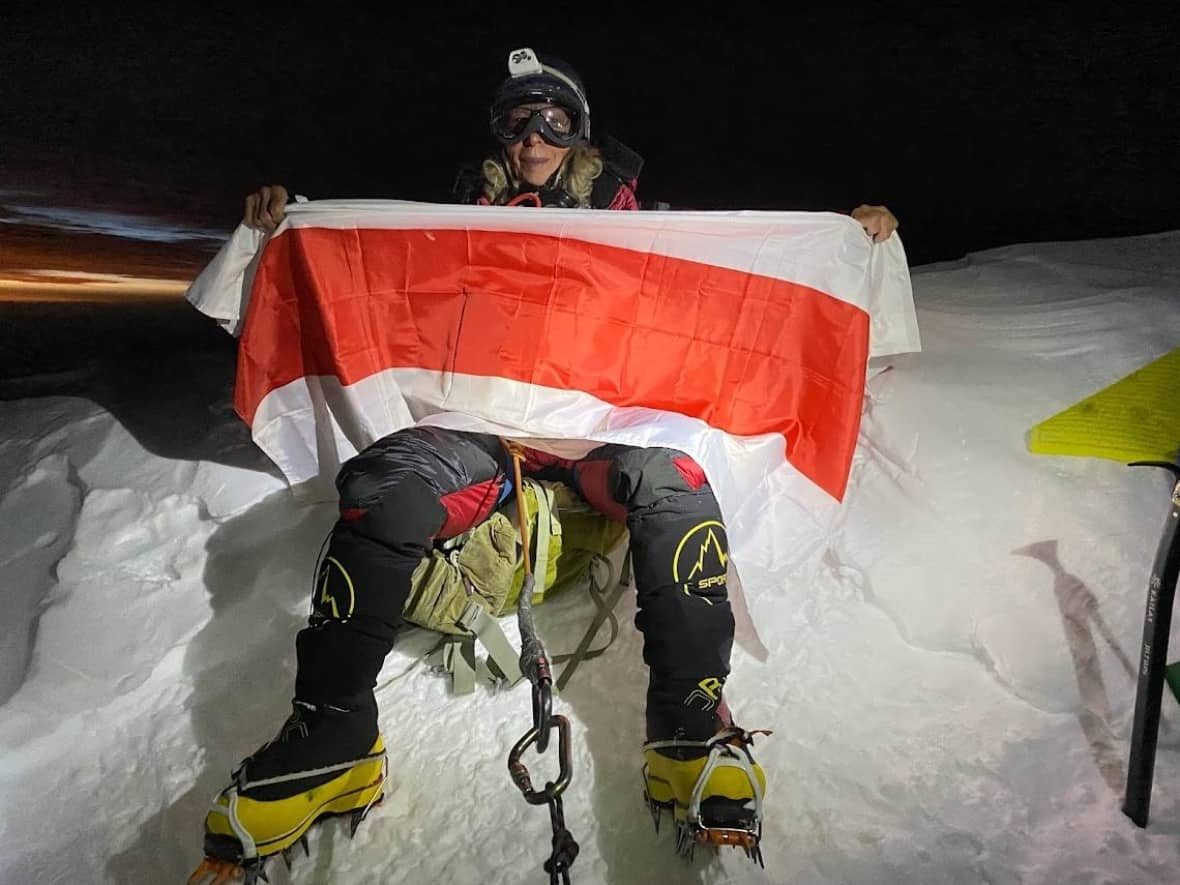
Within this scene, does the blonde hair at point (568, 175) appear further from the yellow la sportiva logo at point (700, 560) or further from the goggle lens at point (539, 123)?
the yellow la sportiva logo at point (700, 560)

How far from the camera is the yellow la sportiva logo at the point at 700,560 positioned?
120 cm

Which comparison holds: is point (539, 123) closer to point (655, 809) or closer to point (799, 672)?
point (799, 672)

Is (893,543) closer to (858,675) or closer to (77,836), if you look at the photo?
(858,675)

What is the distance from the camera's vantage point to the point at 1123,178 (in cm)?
400

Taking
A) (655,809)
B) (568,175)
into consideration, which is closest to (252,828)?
(655,809)

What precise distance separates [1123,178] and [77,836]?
5.26 m

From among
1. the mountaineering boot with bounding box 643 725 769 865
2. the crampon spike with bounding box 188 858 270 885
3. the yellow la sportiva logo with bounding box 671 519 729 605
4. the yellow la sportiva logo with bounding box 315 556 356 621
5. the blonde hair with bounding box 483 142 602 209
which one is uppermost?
the blonde hair with bounding box 483 142 602 209

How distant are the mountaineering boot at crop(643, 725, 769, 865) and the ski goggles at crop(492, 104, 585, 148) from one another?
144cm

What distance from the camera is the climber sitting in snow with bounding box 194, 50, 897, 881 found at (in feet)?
3.43

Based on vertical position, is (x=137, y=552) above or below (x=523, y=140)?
below

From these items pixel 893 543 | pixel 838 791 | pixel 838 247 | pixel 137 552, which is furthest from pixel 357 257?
pixel 838 791

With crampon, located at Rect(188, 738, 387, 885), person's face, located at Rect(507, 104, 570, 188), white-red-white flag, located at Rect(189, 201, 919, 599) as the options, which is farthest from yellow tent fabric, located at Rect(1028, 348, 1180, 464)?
crampon, located at Rect(188, 738, 387, 885)

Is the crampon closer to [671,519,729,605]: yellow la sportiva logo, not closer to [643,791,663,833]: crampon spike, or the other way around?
[643,791,663,833]: crampon spike

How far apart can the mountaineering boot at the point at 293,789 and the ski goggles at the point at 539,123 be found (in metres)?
1.39
